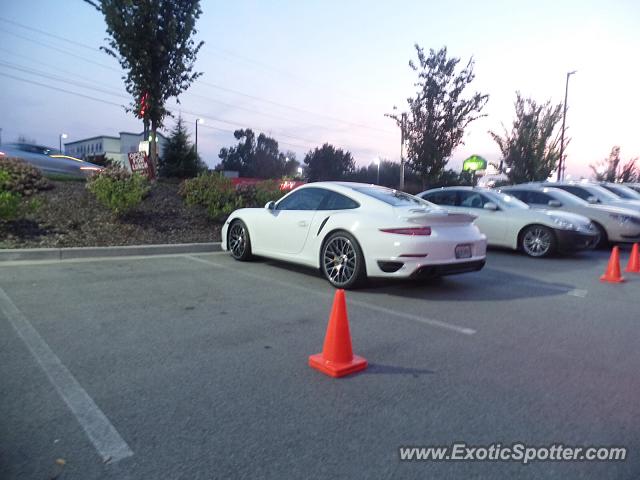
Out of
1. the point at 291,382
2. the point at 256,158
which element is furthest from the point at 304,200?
the point at 256,158

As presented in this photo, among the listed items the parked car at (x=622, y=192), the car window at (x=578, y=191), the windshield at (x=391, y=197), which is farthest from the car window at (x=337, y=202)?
the parked car at (x=622, y=192)

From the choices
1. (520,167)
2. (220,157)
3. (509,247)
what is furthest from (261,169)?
(509,247)

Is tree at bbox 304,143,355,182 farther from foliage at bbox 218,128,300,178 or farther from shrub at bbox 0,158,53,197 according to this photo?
shrub at bbox 0,158,53,197

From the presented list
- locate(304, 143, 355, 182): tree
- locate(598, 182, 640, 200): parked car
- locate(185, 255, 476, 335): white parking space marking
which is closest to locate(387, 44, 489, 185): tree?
locate(598, 182, 640, 200): parked car

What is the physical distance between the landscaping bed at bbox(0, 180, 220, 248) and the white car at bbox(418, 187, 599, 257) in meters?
5.49

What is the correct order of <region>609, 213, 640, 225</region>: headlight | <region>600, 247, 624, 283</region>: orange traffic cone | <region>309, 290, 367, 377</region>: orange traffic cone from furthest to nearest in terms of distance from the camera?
1. <region>609, 213, 640, 225</region>: headlight
2. <region>600, 247, 624, 283</region>: orange traffic cone
3. <region>309, 290, 367, 377</region>: orange traffic cone

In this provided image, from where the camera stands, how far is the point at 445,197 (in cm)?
1095

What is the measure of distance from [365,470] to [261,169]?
94.6m

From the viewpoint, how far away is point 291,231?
6.87 m

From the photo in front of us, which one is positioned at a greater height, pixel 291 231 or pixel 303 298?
pixel 291 231

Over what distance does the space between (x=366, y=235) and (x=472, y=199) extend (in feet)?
17.8

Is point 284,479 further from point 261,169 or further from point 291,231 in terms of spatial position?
point 261,169

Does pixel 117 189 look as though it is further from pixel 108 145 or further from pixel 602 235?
pixel 108 145

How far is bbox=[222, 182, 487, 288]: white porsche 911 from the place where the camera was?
567 cm
